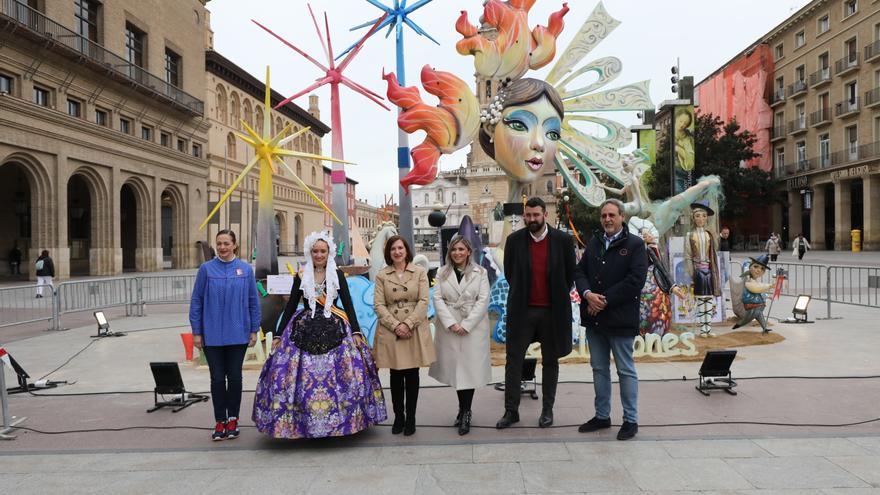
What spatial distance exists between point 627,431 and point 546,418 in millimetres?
680

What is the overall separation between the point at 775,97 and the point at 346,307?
47796mm

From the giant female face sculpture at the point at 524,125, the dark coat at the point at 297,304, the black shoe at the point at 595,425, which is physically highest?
the giant female face sculpture at the point at 524,125

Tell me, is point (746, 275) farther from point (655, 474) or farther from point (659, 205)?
point (655, 474)

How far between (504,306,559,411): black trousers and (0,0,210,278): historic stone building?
915 inches

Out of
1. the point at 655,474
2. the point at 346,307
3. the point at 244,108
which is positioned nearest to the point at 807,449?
the point at 655,474

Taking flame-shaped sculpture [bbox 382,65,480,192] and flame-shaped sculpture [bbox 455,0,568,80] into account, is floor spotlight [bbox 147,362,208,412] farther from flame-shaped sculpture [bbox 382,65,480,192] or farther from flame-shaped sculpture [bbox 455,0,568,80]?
flame-shaped sculpture [bbox 455,0,568,80]

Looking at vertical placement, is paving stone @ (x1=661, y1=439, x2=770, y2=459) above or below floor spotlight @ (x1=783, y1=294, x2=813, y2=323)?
below

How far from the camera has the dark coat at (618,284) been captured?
460cm

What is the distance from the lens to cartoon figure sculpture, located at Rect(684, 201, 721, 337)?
Answer: 29.3 ft

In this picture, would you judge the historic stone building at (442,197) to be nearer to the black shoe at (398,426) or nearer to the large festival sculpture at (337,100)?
the large festival sculpture at (337,100)

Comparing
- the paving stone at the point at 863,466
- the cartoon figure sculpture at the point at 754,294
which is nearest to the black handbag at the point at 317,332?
the paving stone at the point at 863,466

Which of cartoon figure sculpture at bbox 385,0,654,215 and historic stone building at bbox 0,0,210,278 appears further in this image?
historic stone building at bbox 0,0,210,278

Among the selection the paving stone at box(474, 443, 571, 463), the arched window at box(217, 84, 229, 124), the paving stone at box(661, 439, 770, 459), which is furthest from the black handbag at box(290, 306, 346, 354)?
the arched window at box(217, 84, 229, 124)

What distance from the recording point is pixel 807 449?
4293 mm
